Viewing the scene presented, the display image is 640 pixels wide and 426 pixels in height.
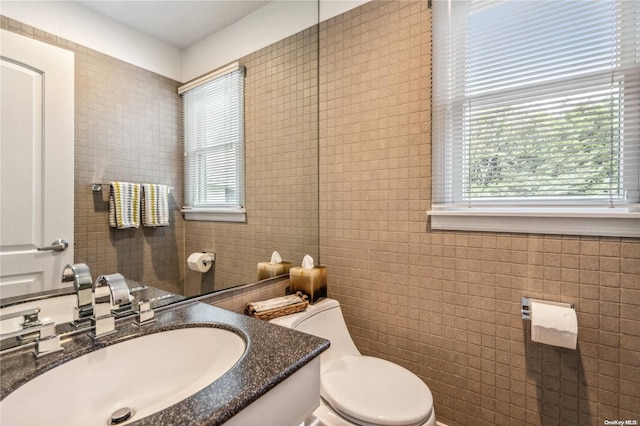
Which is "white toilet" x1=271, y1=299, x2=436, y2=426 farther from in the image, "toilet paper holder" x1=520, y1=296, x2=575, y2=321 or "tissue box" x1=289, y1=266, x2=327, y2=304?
"toilet paper holder" x1=520, y1=296, x2=575, y2=321

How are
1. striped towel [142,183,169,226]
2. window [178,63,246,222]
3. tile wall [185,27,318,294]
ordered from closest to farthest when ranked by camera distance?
striped towel [142,183,169,226], window [178,63,246,222], tile wall [185,27,318,294]

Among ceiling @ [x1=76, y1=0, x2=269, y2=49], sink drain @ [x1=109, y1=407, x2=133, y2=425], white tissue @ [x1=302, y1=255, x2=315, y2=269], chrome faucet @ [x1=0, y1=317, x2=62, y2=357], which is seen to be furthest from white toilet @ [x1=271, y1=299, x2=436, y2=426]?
ceiling @ [x1=76, y1=0, x2=269, y2=49]

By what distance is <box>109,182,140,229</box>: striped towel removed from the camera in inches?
37.9

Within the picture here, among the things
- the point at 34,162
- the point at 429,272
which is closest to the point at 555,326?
the point at 429,272

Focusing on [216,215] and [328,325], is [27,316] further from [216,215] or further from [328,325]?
[328,325]

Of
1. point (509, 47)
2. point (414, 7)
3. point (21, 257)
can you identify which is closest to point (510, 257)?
point (509, 47)

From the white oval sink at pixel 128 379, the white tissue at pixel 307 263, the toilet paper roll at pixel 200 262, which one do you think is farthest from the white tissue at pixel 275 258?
the white oval sink at pixel 128 379

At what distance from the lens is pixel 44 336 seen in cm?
73

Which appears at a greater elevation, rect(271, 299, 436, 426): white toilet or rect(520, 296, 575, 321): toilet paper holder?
rect(520, 296, 575, 321): toilet paper holder

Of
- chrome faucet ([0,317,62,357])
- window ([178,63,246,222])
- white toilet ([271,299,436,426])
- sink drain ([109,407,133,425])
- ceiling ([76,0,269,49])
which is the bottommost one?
white toilet ([271,299,436,426])

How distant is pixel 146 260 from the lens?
1059 millimetres

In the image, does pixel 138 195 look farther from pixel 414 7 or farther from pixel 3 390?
pixel 414 7

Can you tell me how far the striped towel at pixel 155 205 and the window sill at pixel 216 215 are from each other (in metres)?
0.07

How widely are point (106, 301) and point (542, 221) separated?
1.55 m
